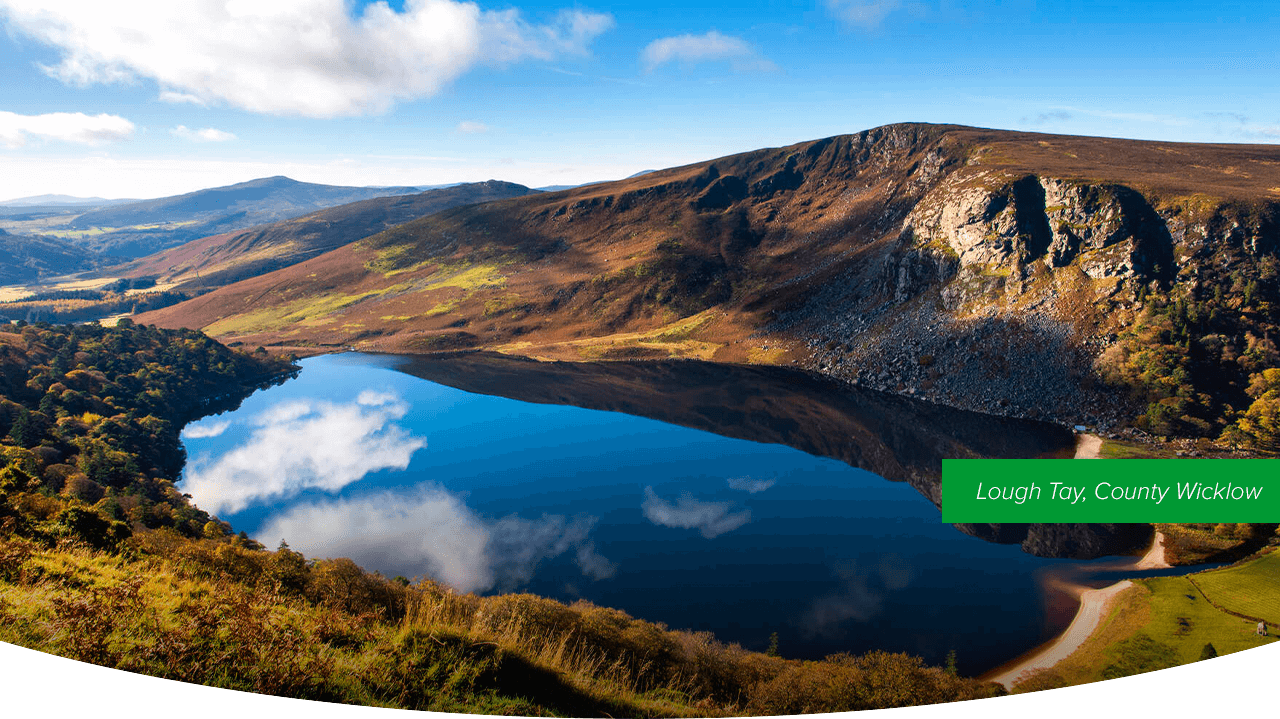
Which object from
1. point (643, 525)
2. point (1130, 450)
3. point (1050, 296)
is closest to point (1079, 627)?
point (643, 525)

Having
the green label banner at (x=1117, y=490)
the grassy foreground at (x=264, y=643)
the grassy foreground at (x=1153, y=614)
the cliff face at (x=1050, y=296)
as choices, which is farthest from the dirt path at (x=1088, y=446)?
the grassy foreground at (x=264, y=643)

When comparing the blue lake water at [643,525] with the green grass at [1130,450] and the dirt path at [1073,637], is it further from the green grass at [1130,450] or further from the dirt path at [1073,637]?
the green grass at [1130,450]

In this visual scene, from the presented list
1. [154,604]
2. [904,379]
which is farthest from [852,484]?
[154,604]

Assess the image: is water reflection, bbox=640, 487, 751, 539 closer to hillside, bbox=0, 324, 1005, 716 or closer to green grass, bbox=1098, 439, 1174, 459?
hillside, bbox=0, 324, 1005, 716

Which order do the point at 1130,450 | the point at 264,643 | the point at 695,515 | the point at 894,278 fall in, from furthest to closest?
the point at 894,278 → the point at 1130,450 → the point at 695,515 → the point at 264,643

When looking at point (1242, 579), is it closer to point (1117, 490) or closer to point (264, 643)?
point (1117, 490)

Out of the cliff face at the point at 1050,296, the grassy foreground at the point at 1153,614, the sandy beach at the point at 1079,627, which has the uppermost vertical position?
the cliff face at the point at 1050,296
